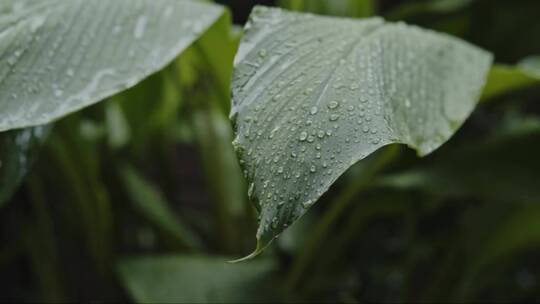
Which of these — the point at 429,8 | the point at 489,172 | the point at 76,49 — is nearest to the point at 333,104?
the point at 76,49

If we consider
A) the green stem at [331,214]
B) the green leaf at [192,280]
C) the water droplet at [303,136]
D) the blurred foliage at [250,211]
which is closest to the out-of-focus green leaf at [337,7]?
the blurred foliage at [250,211]

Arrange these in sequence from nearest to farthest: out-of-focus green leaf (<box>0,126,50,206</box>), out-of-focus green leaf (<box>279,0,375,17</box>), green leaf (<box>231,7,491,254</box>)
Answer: green leaf (<box>231,7,491,254</box>)
out-of-focus green leaf (<box>0,126,50,206</box>)
out-of-focus green leaf (<box>279,0,375,17</box>)

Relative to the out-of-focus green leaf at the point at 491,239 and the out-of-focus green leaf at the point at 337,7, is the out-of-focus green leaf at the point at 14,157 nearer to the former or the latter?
the out-of-focus green leaf at the point at 337,7

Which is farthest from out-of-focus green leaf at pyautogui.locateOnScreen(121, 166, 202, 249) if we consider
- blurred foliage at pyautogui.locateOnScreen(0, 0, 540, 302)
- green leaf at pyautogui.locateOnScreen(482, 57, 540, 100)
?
green leaf at pyautogui.locateOnScreen(482, 57, 540, 100)

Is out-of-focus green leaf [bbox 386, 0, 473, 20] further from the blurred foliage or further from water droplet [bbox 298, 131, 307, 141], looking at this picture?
water droplet [bbox 298, 131, 307, 141]

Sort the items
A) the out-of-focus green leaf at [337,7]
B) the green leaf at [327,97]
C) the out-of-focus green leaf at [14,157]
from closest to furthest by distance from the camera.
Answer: the green leaf at [327,97] < the out-of-focus green leaf at [14,157] < the out-of-focus green leaf at [337,7]

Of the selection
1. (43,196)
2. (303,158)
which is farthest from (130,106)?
(303,158)

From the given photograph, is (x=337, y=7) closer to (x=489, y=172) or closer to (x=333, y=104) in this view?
(x=489, y=172)
